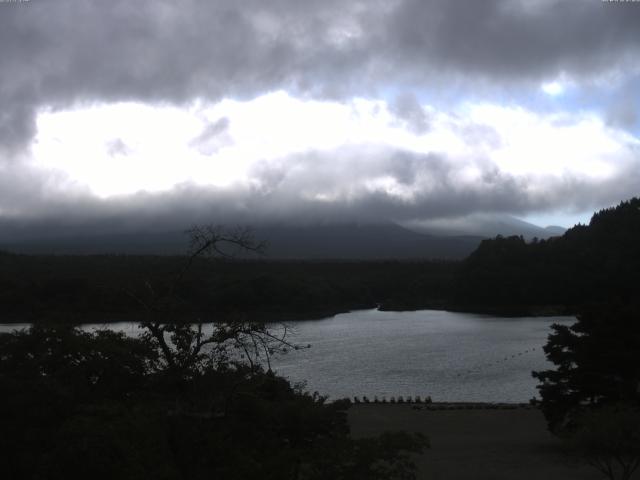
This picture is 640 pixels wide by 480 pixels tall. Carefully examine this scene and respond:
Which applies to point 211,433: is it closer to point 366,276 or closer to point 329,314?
point 329,314

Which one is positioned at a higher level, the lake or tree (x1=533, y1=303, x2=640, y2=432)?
tree (x1=533, y1=303, x2=640, y2=432)

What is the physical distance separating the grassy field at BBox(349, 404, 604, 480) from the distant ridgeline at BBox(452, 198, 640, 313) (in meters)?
41.8

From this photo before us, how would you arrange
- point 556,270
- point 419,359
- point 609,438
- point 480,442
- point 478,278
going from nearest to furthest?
point 609,438 → point 480,442 → point 419,359 → point 556,270 → point 478,278

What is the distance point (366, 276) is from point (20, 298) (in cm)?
4783

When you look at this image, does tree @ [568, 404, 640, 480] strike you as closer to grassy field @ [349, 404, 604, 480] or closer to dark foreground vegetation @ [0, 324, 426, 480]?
grassy field @ [349, 404, 604, 480]

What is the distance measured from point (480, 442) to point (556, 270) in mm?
48635

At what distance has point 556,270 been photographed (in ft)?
198

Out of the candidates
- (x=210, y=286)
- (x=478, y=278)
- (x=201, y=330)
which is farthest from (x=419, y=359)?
(x=478, y=278)

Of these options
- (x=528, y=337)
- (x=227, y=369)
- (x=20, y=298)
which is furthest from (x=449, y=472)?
(x=528, y=337)

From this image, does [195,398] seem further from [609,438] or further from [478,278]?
[478,278]

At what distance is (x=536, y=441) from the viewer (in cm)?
1485

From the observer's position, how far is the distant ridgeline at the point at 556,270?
58.4 metres

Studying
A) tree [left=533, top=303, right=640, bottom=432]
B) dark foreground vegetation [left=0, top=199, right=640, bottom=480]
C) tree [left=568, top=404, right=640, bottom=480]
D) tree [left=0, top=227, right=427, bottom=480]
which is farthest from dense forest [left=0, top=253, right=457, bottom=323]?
tree [left=533, top=303, right=640, bottom=432]

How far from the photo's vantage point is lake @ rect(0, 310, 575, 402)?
23.8 m
